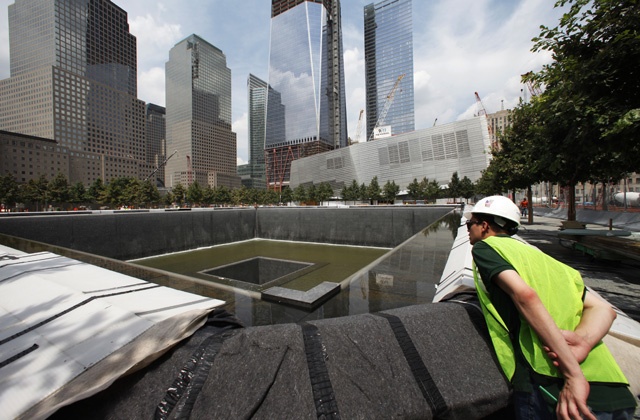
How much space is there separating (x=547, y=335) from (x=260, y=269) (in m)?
15.3

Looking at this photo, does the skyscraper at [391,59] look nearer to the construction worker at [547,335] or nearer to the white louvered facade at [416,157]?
the white louvered facade at [416,157]

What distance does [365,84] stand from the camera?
146 meters

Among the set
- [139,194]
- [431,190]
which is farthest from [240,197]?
[431,190]

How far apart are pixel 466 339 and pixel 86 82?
150 meters

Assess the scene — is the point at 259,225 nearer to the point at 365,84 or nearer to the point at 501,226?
the point at 501,226

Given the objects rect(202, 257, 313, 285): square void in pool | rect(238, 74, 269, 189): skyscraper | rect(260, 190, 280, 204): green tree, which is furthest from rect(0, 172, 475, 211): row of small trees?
rect(238, 74, 269, 189): skyscraper

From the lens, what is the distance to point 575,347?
1370mm

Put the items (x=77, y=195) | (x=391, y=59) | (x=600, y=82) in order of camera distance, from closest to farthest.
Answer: (x=600, y=82) < (x=77, y=195) < (x=391, y=59)

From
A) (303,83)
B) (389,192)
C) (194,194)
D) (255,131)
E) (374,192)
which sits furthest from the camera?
(255,131)

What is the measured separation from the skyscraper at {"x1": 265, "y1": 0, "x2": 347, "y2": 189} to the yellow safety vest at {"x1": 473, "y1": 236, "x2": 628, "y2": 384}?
11756cm

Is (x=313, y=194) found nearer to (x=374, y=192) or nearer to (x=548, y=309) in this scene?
(x=374, y=192)

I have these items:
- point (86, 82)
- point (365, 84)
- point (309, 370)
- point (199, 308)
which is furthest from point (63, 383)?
point (365, 84)

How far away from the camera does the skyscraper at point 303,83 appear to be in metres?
115

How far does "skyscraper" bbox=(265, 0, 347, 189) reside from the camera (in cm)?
11475
